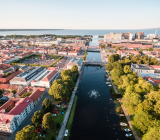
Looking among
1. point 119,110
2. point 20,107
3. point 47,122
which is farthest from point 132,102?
point 20,107

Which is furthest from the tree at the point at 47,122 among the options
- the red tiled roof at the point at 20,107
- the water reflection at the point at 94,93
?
the water reflection at the point at 94,93

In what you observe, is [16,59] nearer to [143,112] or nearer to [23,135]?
[23,135]

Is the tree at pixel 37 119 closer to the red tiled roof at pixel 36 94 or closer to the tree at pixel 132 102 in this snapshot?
the red tiled roof at pixel 36 94

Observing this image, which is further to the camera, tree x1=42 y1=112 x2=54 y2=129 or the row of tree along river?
the row of tree along river

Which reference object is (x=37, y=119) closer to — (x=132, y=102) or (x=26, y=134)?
(x=26, y=134)

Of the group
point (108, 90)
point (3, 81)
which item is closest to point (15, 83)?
point (3, 81)

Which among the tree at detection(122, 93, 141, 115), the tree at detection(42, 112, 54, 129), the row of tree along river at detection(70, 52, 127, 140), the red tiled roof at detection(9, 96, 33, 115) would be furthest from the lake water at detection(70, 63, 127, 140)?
the red tiled roof at detection(9, 96, 33, 115)

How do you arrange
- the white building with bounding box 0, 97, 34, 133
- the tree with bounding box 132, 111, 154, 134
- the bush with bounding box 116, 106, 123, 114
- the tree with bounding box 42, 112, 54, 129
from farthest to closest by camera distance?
the bush with bounding box 116, 106, 123, 114, the white building with bounding box 0, 97, 34, 133, the tree with bounding box 42, 112, 54, 129, the tree with bounding box 132, 111, 154, 134

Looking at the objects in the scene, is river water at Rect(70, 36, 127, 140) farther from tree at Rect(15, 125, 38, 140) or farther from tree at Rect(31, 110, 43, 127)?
tree at Rect(15, 125, 38, 140)
